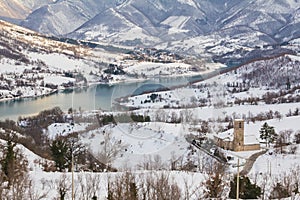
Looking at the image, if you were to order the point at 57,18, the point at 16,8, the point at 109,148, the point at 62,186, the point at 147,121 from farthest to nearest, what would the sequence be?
1. the point at 16,8
2. the point at 57,18
3. the point at 147,121
4. the point at 109,148
5. the point at 62,186

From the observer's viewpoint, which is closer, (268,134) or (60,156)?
(60,156)

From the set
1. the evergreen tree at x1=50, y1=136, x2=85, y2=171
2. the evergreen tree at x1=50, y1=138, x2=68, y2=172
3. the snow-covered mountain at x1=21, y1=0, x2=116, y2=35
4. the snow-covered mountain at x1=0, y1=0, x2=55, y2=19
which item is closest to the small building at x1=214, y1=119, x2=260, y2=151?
the evergreen tree at x1=50, y1=136, x2=85, y2=171

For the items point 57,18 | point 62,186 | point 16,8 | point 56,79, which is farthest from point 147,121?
point 16,8

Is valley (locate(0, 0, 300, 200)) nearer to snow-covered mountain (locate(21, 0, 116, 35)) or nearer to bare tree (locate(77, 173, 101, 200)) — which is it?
bare tree (locate(77, 173, 101, 200))

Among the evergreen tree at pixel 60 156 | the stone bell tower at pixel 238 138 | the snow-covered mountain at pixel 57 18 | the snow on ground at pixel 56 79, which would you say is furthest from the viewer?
the snow-covered mountain at pixel 57 18

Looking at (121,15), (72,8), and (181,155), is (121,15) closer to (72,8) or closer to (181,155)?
(72,8)

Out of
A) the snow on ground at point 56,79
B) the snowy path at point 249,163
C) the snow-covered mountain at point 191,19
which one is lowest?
the snowy path at point 249,163

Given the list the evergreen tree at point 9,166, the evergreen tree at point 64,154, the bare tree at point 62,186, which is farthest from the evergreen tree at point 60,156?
the evergreen tree at point 9,166

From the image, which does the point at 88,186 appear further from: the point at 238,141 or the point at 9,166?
the point at 238,141

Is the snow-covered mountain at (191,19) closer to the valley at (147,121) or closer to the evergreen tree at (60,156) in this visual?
the valley at (147,121)

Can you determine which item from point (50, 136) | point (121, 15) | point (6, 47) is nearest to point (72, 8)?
point (121, 15)
